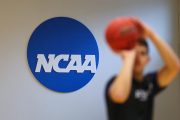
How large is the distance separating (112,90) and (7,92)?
1.73 m

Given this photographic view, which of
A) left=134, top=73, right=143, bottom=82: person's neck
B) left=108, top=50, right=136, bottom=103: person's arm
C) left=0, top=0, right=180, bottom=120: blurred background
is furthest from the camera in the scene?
left=0, top=0, right=180, bottom=120: blurred background

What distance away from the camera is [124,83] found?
1.15 meters

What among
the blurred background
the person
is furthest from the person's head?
the blurred background

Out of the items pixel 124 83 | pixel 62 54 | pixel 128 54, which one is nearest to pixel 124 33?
pixel 128 54

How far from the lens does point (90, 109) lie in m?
2.83

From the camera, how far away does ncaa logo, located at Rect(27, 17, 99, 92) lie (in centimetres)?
277

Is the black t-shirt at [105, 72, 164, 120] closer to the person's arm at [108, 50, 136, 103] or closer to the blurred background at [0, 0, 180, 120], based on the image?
the person's arm at [108, 50, 136, 103]

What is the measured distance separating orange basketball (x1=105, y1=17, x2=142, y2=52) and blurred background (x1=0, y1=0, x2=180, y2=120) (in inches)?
61.2

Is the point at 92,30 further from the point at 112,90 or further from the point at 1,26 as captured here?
the point at 112,90

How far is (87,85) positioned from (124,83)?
1692mm

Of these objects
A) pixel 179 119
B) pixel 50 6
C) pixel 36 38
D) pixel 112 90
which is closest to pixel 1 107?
pixel 36 38

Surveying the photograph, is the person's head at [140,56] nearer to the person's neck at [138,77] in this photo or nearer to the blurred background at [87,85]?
the person's neck at [138,77]

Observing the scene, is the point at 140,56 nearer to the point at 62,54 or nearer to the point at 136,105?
the point at 136,105

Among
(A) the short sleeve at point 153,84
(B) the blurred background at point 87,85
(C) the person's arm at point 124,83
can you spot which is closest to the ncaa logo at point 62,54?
(B) the blurred background at point 87,85
